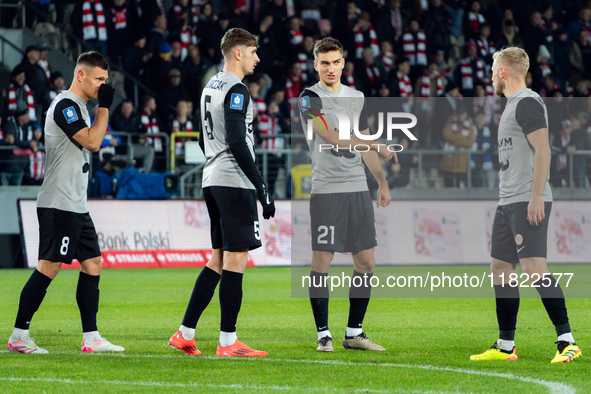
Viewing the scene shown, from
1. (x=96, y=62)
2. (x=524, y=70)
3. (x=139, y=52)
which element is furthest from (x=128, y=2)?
(x=524, y=70)

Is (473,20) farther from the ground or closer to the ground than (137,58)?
farther from the ground

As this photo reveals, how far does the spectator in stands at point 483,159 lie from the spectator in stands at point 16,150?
8.95m

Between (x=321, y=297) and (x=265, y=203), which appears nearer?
(x=265, y=203)

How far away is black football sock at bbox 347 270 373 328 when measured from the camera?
19.5 feet

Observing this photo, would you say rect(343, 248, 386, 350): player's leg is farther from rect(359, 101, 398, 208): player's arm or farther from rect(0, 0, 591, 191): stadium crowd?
rect(0, 0, 591, 191): stadium crowd

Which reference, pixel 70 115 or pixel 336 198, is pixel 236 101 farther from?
pixel 70 115

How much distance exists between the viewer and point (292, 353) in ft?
18.7

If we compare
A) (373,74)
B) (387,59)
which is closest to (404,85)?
(373,74)

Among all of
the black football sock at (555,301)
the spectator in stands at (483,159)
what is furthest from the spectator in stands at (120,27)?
the black football sock at (555,301)

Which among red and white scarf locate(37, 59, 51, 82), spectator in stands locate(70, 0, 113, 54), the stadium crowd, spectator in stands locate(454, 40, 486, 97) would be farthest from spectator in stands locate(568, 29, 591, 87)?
red and white scarf locate(37, 59, 51, 82)

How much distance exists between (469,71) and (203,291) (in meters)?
15.6

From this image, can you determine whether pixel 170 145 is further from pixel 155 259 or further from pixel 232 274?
pixel 232 274

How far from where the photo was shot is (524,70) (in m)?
5.49

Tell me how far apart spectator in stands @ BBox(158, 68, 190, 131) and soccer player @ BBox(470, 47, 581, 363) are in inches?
491
